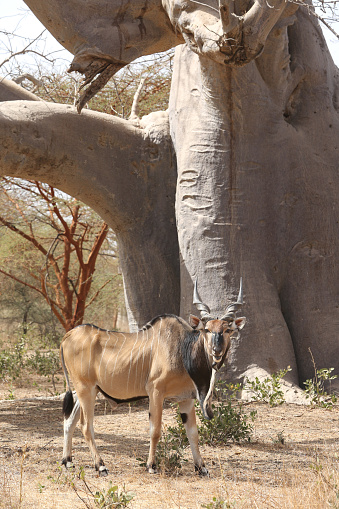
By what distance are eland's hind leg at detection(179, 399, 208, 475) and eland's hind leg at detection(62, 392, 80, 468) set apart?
81 centimetres

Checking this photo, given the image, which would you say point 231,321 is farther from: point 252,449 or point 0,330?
point 0,330

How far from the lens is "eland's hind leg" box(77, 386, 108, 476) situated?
470 cm

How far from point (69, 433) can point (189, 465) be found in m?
0.95

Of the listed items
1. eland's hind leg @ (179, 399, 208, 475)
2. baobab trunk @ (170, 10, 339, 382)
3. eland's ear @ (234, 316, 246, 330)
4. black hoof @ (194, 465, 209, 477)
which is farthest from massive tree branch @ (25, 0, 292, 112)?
black hoof @ (194, 465, 209, 477)

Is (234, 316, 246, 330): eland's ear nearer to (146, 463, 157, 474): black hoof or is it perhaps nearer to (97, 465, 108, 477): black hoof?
(146, 463, 157, 474): black hoof

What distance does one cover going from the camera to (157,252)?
28.7ft

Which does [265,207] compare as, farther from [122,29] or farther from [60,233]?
[60,233]

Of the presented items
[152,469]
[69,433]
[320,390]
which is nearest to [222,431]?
[152,469]

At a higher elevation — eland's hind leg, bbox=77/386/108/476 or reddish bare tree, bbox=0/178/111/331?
reddish bare tree, bbox=0/178/111/331

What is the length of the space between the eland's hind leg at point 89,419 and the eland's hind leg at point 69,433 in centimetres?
9

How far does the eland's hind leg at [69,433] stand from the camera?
487 cm

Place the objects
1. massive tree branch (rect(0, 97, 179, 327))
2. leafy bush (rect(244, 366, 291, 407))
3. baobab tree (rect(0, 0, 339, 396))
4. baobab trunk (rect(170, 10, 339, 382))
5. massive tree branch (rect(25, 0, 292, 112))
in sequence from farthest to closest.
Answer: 1. massive tree branch (rect(0, 97, 179, 327))
2. baobab trunk (rect(170, 10, 339, 382))
3. baobab tree (rect(0, 0, 339, 396))
4. leafy bush (rect(244, 366, 291, 407))
5. massive tree branch (rect(25, 0, 292, 112))

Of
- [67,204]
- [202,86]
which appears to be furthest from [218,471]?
[67,204]

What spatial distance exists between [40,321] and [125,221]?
13403 mm
